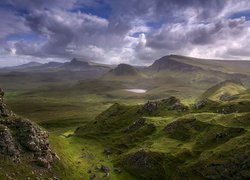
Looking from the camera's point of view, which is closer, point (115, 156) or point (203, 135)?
point (203, 135)

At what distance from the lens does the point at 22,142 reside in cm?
13838

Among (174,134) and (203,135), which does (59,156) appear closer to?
(174,134)

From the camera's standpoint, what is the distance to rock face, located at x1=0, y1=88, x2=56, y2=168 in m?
130

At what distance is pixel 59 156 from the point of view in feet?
500

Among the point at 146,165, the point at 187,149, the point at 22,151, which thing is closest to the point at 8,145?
the point at 22,151

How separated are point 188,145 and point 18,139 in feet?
262

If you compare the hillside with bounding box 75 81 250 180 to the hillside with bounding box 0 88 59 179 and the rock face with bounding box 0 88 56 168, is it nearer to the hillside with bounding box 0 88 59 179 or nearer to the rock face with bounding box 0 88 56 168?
the hillside with bounding box 0 88 59 179

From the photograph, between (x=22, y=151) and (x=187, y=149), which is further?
(x=187, y=149)

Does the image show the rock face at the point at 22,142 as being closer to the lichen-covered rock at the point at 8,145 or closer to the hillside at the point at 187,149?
the lichen-covered rock at the point at 8,145

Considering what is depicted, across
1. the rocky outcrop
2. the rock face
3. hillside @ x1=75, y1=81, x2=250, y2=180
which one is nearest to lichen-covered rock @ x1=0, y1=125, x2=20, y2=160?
the rock face

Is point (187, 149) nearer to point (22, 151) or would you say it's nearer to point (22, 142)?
point (22, 151)

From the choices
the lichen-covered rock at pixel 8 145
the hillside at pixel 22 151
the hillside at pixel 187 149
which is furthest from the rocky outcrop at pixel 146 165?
the lichen-covered rock at pixel 8 145

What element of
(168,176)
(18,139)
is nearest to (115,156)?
(168,176)

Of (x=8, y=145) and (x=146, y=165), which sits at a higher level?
(x=8, y=145)
